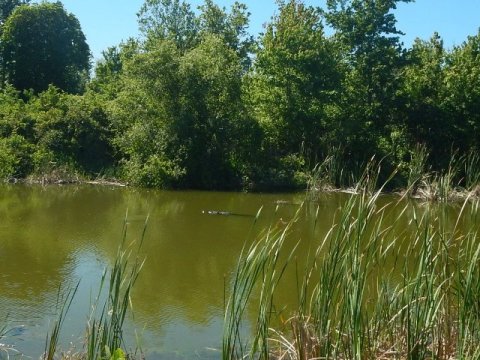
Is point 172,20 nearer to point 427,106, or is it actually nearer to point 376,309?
point 427,106

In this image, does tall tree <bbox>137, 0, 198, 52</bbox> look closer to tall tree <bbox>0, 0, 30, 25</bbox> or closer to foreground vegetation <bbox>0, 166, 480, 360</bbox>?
tall tree <bbox>0, 0, 30, 25</bbox>

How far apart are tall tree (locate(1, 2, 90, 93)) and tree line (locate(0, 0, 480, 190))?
7131mm

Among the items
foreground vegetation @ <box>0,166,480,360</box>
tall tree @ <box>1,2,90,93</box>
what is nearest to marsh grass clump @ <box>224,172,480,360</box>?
foreground vegetation @ <box>0,166,480,360</box>

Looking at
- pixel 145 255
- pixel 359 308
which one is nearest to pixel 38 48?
pixel 145 255

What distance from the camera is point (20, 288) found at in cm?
700

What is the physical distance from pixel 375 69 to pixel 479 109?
337 cm

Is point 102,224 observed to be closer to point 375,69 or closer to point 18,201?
point 18,201

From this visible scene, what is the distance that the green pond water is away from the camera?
5.59 metres

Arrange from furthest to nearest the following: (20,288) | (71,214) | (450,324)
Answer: (71,214) → (20,288) → (450,324)

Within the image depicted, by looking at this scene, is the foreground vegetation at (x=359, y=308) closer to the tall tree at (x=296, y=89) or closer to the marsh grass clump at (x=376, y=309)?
the marsh grass clump at (x=376, y=309)

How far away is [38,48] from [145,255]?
72.2ft

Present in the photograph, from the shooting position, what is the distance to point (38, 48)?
28562mm

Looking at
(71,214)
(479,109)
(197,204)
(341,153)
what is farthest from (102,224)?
(479,109)

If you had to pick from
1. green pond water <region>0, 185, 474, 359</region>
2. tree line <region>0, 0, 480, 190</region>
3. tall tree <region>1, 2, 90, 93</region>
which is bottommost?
green pond water <region>0, 185, 474, 359</region>
